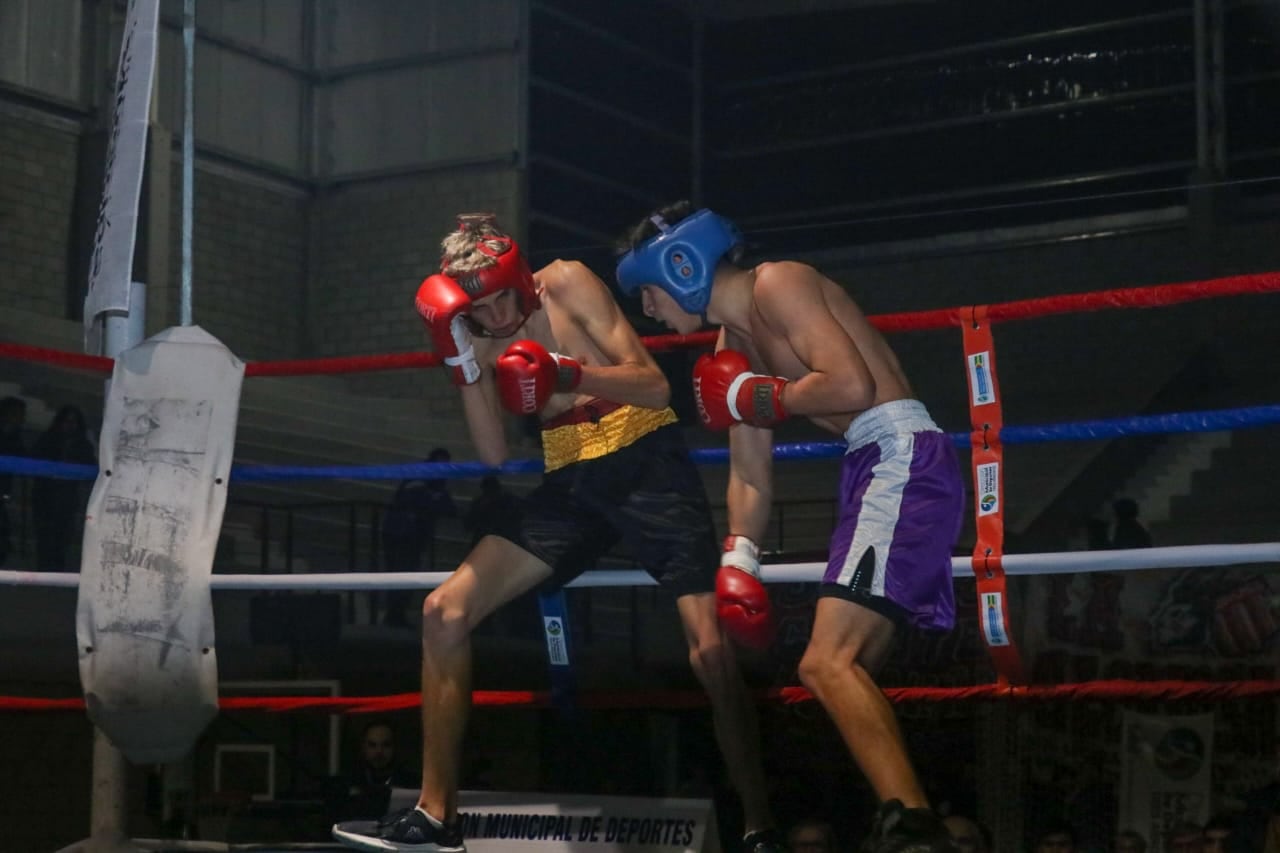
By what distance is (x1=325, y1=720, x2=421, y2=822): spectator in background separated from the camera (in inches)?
193

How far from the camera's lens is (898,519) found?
2775 mm

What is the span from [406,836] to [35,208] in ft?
30.8

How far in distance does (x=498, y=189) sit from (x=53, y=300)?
128 inches

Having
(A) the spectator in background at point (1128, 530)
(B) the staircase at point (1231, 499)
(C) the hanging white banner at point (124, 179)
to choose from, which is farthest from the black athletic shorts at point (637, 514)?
(B) the staircase at point (1231, 499)

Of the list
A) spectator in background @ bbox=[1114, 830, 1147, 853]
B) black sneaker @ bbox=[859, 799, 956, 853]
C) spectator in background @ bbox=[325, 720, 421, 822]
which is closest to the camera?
black sneaker @ bbox=[859, 799, 956, 853]

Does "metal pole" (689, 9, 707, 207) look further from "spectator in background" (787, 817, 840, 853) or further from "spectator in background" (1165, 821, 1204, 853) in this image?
"spectator in background" (787, 817, 840, 853)

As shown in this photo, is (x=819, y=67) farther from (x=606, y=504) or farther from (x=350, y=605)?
(x=606, y=504)

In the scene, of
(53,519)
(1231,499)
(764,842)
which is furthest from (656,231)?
(1231,499)

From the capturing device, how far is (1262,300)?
1164 centimetres

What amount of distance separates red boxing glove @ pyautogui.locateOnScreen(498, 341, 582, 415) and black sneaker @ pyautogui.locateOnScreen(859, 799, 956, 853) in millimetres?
919

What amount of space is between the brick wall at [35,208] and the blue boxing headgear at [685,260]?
356 inches

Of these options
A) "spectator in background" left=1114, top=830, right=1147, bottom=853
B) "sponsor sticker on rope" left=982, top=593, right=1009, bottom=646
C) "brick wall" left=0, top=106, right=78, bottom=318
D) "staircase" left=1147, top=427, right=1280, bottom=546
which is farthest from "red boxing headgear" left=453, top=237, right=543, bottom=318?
"brick wall" left=0, top=106, right=78, bottom=318

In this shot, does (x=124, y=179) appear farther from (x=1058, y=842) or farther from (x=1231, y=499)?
(x=1231, y=499)

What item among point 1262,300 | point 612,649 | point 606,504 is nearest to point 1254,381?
point 1262,300
